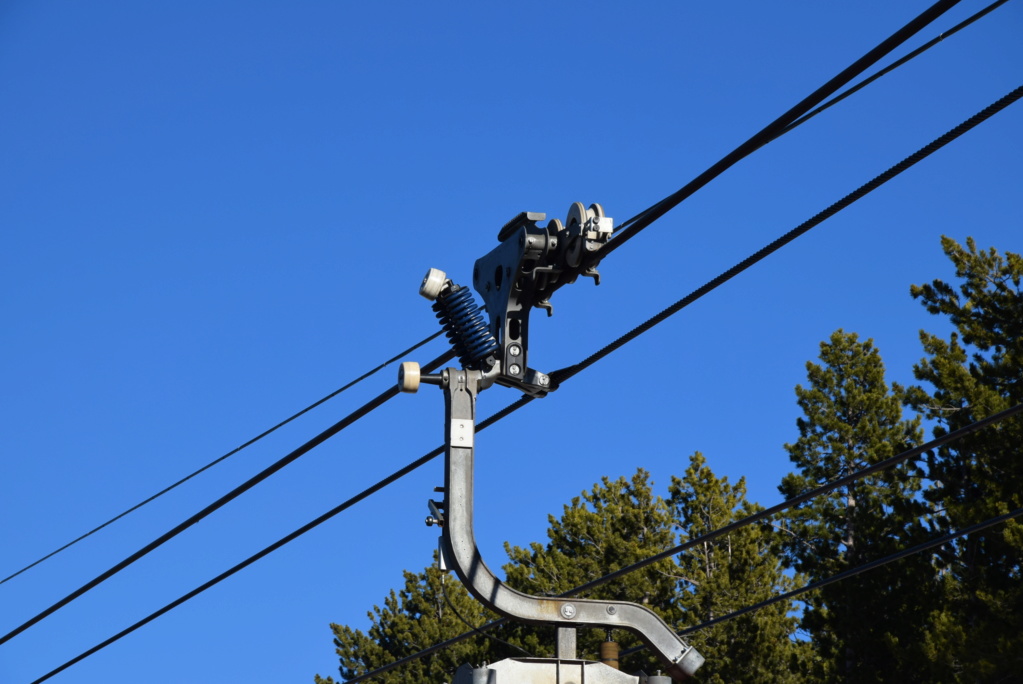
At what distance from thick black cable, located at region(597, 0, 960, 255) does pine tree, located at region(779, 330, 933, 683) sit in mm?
23542

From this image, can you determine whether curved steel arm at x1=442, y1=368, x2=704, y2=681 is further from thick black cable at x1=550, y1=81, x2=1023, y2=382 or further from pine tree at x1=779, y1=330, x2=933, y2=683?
pine tree at x1=779, y1=330, x2=933, y2=683

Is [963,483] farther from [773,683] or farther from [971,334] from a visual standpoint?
[773,683]

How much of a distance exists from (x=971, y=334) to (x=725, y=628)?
39.3 ft

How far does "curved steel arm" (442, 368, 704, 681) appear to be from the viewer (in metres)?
7.27

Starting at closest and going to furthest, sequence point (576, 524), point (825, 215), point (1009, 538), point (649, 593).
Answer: point (825, 215) < point (1009, 538) < point (649, 593) < point (576, 524)

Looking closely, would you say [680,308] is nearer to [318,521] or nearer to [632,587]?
[318,521]

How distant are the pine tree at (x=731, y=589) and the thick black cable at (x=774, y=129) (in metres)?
28.7

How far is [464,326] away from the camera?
26.8 feet

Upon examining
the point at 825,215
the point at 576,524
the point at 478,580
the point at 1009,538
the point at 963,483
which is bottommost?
the point at 478,580

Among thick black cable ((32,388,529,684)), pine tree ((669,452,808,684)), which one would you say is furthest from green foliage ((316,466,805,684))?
thick black cable ((32,388,529,684))

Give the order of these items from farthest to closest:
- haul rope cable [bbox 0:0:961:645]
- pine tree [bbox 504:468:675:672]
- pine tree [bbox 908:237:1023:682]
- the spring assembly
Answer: pine tree [bbox 504:468:675:672] → pine tree [bbox 908:237:1023:682] → the spring assembly → haul rope cable [bbox 0:0:961:645]

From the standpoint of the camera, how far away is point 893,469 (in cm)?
3316

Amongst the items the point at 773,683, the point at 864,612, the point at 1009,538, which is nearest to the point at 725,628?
the point at 773,683

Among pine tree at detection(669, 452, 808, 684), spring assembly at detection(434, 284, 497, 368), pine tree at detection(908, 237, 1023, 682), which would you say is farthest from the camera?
pine tree at detection(669, 452, 808, 684)
